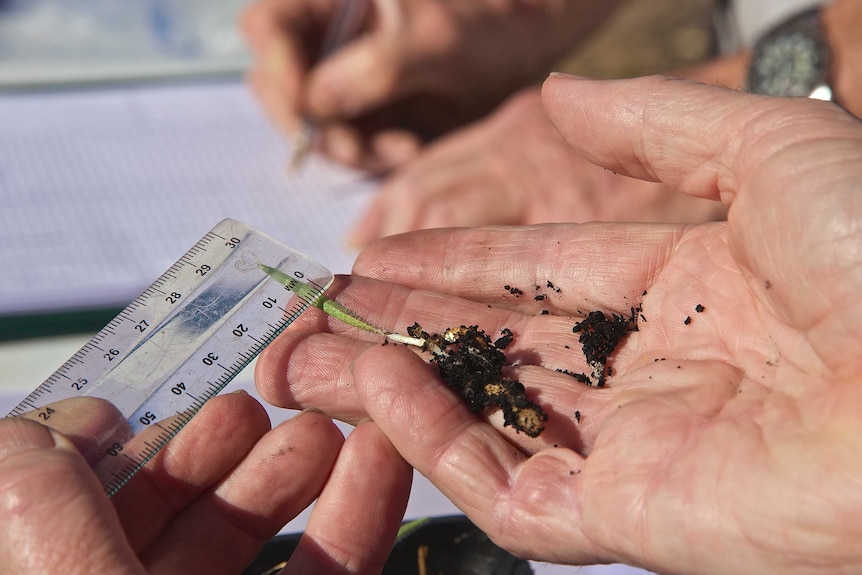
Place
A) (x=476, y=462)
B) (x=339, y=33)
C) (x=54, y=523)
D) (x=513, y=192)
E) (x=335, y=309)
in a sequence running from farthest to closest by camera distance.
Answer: (x=339, y=33)
(x=513, y=192)
(x=335, y=309)
(x=476, y=462)
(x=54, y=523)

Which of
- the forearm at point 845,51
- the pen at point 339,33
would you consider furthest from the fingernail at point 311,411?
the forearm at point 845,51

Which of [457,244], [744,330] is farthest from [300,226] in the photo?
[744,330]

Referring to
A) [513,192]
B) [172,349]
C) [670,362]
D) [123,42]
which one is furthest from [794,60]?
[123,42]

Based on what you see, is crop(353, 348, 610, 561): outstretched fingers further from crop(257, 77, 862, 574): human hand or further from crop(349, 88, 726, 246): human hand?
crop(349, 88, 726, 246): human hand

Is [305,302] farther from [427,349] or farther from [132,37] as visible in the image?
[132,37]

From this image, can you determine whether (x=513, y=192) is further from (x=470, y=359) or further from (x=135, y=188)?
(x=135, y=188)

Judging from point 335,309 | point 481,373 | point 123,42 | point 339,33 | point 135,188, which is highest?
point 123,42
